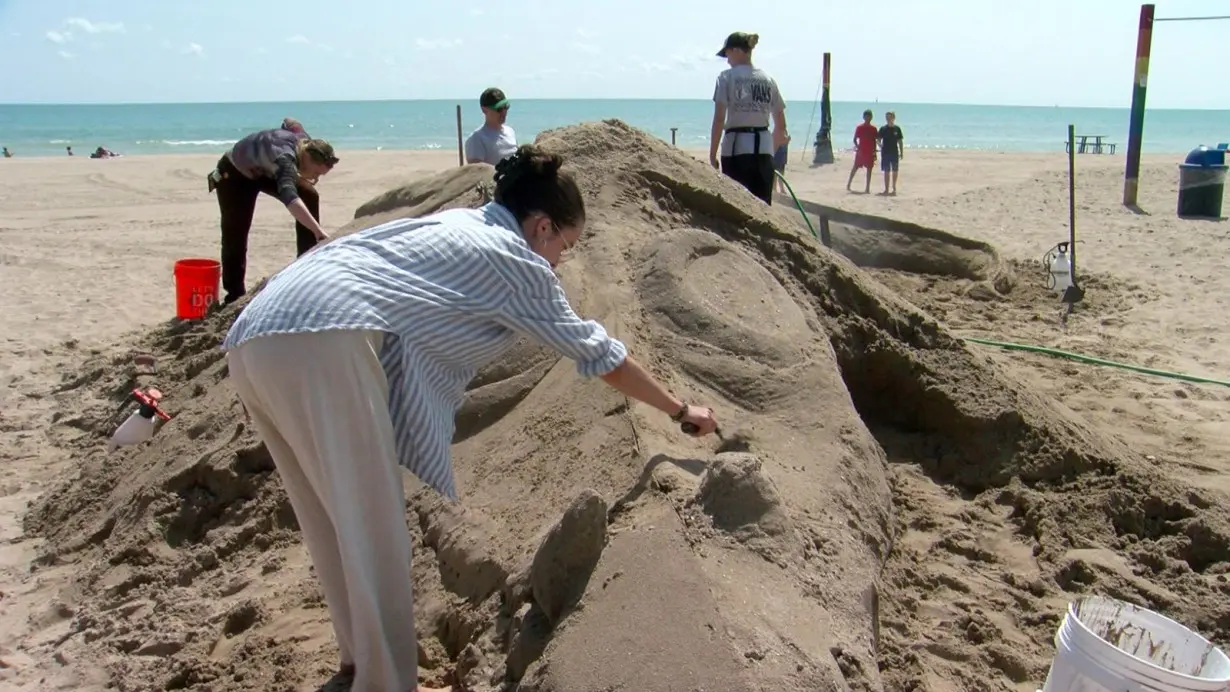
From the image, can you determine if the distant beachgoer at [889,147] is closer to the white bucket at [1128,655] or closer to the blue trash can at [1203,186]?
the blue trash can at [1203,186]

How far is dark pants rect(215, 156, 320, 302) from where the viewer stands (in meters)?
5.99

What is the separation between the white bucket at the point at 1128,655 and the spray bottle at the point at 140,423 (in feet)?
12.6

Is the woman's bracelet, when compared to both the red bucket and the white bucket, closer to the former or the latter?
the white bucket

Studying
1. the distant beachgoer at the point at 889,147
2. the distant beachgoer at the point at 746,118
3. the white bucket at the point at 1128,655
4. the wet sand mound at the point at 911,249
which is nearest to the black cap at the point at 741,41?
the distant beachgoer at the point at 746,118

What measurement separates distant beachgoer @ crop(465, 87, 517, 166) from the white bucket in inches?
170

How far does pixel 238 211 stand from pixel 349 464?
451cm

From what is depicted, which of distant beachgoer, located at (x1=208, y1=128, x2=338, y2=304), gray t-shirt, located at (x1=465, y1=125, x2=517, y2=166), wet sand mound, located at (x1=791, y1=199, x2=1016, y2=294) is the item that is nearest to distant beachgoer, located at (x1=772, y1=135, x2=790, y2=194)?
wet sand mound, located at (x1=791, y1=199, x2=1016, y2=294)

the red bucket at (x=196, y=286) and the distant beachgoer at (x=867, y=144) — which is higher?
the distant beachgoer at (x=867, y=144)

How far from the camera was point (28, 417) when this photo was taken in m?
5.45

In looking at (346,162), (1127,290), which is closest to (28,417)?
(1127,290)

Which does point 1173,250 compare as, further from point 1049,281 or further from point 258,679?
point 258,679

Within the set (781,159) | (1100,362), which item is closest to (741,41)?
(1100,362)

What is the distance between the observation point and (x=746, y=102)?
5570mm

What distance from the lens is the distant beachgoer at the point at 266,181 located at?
5.41 meters
